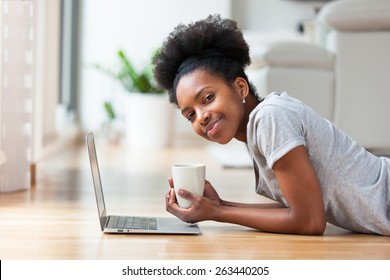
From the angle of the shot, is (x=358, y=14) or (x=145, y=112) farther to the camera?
(x=145, y=112)

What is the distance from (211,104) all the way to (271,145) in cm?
18

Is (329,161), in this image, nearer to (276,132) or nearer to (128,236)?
(276,132)

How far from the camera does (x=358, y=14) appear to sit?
349 cm

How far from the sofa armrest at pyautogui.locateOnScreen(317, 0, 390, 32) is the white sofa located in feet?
0.06

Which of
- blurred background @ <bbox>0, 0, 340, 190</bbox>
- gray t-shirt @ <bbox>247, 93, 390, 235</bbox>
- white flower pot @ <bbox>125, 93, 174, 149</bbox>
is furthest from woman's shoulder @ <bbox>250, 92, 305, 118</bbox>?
white flower pot @ <bbox>125, 93, 174, 149</bbox>

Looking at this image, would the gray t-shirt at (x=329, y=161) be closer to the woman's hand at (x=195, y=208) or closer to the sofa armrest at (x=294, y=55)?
the woman's hand at (x=195, y=208)

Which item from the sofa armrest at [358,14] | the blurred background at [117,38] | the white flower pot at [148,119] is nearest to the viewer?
the sofa armrest at [358,14]

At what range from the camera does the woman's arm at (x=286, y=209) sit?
1806mm

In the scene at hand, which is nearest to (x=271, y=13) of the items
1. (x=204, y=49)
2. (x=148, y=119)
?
(x=148, y=119)

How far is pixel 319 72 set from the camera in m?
3.65

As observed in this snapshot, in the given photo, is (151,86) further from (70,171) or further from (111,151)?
(70,171)

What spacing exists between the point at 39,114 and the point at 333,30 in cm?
137

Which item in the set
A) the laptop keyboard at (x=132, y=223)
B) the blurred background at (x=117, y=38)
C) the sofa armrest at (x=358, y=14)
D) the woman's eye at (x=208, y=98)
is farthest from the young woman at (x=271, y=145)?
the blurred background at (x=117, y=38)
